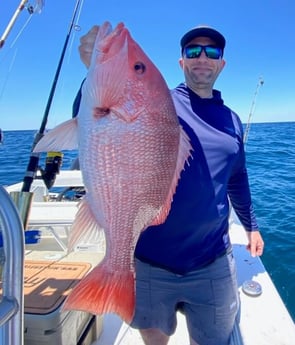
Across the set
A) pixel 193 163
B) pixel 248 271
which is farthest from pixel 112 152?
pixel 248 271

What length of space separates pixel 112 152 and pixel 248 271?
2.03 metres

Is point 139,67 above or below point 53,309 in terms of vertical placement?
above

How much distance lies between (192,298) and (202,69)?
3.78 feet

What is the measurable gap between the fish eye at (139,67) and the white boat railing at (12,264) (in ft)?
1.79

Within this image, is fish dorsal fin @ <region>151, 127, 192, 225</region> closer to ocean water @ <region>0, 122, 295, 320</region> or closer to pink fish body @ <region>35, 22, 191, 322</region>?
pink fish body @ <region>35, 22, 191, 322</region>

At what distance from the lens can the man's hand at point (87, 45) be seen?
3.58ft

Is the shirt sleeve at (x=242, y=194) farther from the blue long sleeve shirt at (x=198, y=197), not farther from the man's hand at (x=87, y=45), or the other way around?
the man's hand at (x=87, y=45)

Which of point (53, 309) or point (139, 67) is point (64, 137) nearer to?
point (139, 67)

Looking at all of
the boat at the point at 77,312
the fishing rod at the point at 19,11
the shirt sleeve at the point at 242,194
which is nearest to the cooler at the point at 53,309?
the boat at the point at 77,312

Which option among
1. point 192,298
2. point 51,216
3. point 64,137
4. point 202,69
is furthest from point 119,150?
point 51,216

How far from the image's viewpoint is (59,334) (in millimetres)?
1571

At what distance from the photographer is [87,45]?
111 cm

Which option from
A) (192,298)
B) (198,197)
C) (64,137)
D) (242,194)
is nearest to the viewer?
(64,137)

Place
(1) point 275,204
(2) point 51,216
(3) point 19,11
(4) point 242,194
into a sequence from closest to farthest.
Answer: (4) point 242,194, (2) point 51,216, (3) point 19,11, (1) point 275,204
